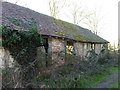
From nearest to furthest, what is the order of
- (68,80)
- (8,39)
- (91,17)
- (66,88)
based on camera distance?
(66,88)
(68,80)
(8,39)
(91,17)

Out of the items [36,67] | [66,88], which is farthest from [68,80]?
[36,67]

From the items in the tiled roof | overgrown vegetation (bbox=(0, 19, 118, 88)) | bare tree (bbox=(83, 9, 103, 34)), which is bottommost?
overgrown vegetation (bbox=(0, 19, 118, 88))

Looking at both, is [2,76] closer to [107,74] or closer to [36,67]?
[36,67]

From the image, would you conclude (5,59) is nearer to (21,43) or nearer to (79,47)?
(21,43)

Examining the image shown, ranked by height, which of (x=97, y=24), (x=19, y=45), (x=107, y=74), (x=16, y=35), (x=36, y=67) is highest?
(x=97, y=24)

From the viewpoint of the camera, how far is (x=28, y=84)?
16.4 feet

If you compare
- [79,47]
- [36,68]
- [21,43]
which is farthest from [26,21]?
[79,47]

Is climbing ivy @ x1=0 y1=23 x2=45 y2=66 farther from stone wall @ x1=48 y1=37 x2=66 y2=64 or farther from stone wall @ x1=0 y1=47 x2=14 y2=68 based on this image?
stone wall @ x1=48 y1=37 x2=66 y2=64

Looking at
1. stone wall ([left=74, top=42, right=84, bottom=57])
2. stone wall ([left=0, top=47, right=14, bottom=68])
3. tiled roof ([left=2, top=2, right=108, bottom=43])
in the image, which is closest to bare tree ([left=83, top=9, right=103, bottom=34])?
stone wall ([left=74, top=42, right=84, bottom=57])

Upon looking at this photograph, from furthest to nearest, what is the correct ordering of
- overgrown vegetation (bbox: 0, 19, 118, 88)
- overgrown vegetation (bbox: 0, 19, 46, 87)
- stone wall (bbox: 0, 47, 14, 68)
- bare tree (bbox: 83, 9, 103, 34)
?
bare tree (bbox: 83, 9, 103, 34)
stone wall (bbox: 0, 47, 14, 68)
overgrown vegetation (bbox: 0, 19, 46, 87)
overgrown vegetation (bbox: 0, 19, 118, 88)

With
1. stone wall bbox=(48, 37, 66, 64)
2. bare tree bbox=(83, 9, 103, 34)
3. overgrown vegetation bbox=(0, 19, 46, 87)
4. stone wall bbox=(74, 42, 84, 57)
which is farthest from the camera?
bare tree bbox=(83, 9, 103, 34)

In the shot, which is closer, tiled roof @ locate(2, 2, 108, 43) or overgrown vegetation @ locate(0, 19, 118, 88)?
overgrown vegetation @ locate(0, 19, 118, 88)

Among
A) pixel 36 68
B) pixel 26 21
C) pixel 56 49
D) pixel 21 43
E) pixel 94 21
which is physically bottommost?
pixel 36 68

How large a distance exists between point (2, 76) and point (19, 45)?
183 centimetres
